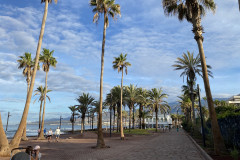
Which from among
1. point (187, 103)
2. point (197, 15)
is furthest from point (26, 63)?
point (187, 103)

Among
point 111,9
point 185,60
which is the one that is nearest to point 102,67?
point 111,9

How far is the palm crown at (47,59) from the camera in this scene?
34.5 m

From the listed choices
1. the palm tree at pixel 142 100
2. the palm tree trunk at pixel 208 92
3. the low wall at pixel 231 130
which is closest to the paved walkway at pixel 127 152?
the palm tree trunk at pixel 208 92

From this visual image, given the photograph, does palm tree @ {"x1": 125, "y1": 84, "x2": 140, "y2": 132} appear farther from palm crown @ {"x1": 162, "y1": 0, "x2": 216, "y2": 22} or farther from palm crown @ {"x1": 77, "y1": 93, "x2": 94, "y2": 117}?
palm crown @ {"x1": 162, "y1": 0, "x2": 216, "y2": 22}

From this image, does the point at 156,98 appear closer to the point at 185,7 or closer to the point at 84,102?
the point at 84,102

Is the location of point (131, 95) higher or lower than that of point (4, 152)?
higher

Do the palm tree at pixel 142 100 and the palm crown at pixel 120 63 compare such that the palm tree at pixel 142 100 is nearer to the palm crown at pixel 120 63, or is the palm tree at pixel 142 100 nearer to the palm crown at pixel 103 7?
the palm crown at pixel 120 63

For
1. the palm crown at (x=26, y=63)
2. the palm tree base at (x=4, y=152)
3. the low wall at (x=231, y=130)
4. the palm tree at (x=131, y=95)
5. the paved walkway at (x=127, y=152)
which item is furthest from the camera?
the palm tree at (x=131, y=95)

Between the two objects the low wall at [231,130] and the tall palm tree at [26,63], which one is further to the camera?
the tall palm tree at [26,63]

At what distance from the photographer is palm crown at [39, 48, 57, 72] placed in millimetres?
34506

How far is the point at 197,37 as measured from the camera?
13.5 m

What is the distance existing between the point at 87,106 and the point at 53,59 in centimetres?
2181

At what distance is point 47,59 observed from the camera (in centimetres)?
3472

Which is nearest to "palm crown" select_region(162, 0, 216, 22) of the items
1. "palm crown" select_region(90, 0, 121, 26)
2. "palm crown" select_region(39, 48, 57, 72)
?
"palm crown" select_region(90, 0, 121, 26)
